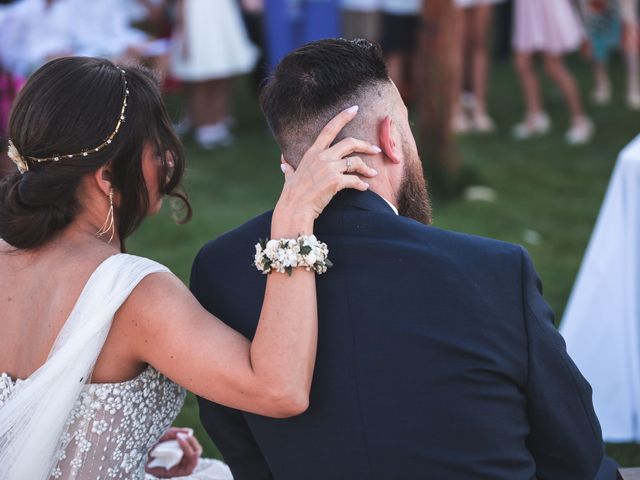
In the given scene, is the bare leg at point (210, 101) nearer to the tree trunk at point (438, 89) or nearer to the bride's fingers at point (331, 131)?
the tree trunk at point (438, 89)

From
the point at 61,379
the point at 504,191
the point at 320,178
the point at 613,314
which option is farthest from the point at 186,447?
the point at 504,191

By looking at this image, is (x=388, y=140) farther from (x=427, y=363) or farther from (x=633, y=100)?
(x=633, y=100)

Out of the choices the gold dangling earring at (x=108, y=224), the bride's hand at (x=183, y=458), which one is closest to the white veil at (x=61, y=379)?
the gold dangling earring at (x=108, y=224)

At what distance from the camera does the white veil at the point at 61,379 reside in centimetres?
204

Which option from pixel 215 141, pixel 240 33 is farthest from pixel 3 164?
pixel 240 33

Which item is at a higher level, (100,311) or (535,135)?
(100,311)

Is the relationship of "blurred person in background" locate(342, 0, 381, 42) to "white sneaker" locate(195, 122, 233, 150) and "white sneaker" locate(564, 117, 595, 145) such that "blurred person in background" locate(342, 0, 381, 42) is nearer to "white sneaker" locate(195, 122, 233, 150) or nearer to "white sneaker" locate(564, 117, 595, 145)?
"white sneaker" locate(195, 122, 233, 150)

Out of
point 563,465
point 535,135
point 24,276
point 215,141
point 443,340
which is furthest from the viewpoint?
point 215,141

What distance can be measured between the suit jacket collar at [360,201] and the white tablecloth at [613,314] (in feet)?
6.09

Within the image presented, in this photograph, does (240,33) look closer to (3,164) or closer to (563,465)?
(3,164)

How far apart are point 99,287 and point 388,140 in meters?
0.73

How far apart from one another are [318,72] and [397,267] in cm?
47

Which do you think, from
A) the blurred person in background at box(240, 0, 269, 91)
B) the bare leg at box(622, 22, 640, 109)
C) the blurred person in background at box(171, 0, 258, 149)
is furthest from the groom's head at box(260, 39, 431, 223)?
the blurred person in background at box(240, 0, 269, 91)

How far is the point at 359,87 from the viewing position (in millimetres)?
1983
